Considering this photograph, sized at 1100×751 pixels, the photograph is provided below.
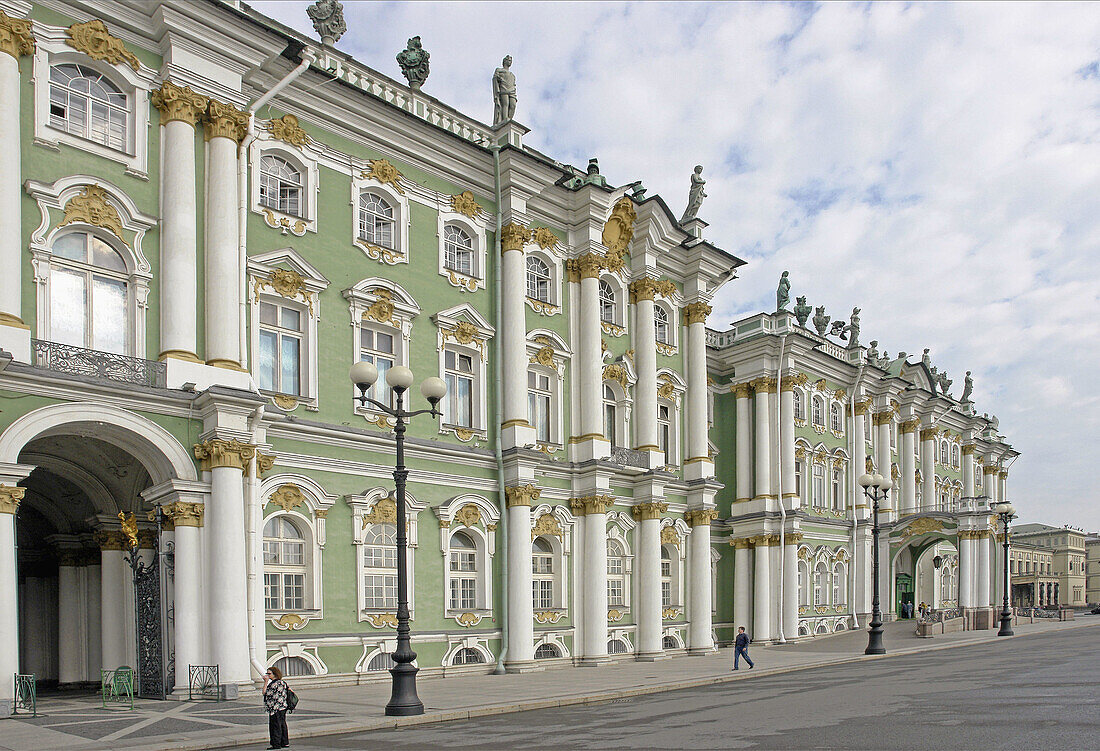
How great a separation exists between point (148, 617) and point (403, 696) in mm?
6624

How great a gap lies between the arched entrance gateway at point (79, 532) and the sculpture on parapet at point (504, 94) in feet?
49.0

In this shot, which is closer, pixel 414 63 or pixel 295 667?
pixel 295 667

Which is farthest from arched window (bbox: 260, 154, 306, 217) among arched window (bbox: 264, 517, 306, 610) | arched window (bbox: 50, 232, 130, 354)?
arched window (bbox: 264, 517, 306, 610)

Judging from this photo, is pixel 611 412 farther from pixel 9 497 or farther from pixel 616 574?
pixel 9 497

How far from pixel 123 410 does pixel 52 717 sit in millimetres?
5427

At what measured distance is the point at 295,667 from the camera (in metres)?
21.6

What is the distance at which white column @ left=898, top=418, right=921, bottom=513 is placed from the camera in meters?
52.1

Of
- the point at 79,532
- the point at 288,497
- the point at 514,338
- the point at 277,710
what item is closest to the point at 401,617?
the point at 277,710

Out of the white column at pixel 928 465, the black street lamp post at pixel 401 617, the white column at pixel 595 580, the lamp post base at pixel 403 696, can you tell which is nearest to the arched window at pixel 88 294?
the black street lamp post at pixel 401 617

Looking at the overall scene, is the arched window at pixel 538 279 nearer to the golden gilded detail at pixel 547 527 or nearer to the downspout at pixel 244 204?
the golden gilded detail at pixel 547 527

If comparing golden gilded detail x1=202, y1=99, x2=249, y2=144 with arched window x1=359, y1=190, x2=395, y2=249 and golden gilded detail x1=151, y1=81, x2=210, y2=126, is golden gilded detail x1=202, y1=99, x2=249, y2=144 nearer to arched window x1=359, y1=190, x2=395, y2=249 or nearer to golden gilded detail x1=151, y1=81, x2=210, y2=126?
golden gilded detail x1=151, y1=81, x2=210, y2=126

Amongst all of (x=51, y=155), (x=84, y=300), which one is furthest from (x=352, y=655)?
(x=51, y=155)

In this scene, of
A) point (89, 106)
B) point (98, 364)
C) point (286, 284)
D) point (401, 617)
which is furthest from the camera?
point (286, 284)

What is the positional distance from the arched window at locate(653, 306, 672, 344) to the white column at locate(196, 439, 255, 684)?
18388 mm
